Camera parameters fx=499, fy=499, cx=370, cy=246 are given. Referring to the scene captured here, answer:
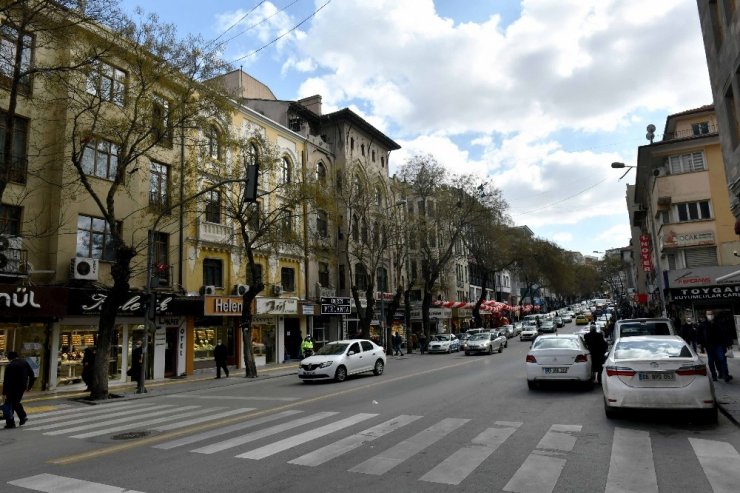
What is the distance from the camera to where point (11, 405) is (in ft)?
35.7

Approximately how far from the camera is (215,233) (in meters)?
26.9

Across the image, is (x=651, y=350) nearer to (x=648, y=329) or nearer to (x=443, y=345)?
(x=648, y=329)

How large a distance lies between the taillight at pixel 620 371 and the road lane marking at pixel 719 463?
1.32 metres

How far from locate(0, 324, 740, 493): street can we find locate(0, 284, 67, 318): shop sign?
560 cm

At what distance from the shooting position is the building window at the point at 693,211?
30484mm

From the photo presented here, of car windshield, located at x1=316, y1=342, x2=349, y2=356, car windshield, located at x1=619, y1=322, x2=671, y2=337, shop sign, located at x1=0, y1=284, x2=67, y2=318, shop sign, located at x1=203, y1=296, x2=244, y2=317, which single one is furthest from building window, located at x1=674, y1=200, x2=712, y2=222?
shop sign, located at x1=0, y1=284, x2=67, y2=318

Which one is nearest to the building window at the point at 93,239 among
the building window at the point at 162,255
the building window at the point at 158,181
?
the building window at the point at 162,255

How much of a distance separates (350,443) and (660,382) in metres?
5.25

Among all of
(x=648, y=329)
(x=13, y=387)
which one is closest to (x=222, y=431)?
(x=13, y=387)

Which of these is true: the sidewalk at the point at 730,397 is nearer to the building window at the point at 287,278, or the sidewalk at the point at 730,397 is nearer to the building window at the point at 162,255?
the building window at the point at 162,255

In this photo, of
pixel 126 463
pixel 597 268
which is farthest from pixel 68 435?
pixel 597 268

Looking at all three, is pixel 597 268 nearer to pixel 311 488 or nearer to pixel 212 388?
pixel 212 388

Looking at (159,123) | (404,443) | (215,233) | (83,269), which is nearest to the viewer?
(404,443)

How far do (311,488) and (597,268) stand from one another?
393ft
